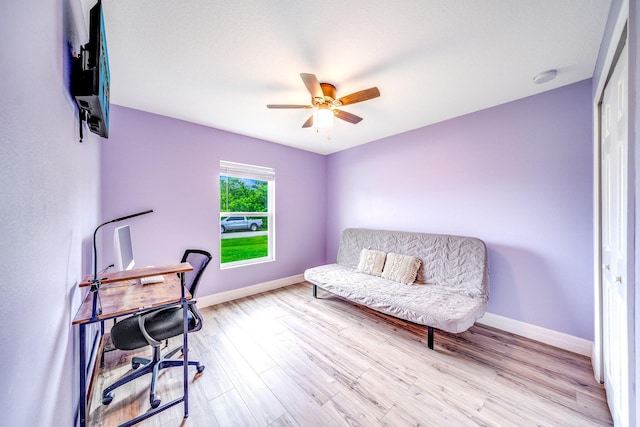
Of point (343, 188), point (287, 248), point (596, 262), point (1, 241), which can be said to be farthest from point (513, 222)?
point (1, 241)

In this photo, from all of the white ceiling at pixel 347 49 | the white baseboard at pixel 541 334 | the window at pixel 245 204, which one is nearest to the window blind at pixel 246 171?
the window at pixel 245 204

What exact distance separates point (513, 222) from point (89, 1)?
386 cm

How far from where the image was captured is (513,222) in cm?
242

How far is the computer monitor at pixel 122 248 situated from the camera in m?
1.56

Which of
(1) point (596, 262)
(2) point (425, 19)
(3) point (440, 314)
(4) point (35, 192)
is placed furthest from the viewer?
(3) point (440, 314)

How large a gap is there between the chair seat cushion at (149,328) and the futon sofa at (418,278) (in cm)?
172

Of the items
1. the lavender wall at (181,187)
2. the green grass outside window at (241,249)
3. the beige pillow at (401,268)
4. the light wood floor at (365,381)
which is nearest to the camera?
the light wood floor at (365,381)

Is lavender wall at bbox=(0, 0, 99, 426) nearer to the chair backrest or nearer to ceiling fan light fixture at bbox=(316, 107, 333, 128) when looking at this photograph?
the chair backrest

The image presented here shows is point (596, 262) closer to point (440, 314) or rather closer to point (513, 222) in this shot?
point (513, 222)

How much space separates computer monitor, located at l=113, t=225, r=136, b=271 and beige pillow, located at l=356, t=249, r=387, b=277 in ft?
8.56

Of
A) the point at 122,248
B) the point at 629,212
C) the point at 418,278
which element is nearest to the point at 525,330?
the point at 418,278

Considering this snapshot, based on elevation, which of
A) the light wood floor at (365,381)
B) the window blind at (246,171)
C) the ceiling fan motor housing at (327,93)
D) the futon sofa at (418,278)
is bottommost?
the light wood floor at (365,381)

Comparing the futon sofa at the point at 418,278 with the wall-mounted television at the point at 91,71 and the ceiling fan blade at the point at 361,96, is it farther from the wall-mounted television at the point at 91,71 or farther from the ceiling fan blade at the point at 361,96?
the wall-mounted television at the point at 91,71

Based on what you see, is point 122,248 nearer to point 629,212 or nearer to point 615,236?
point 629,212
